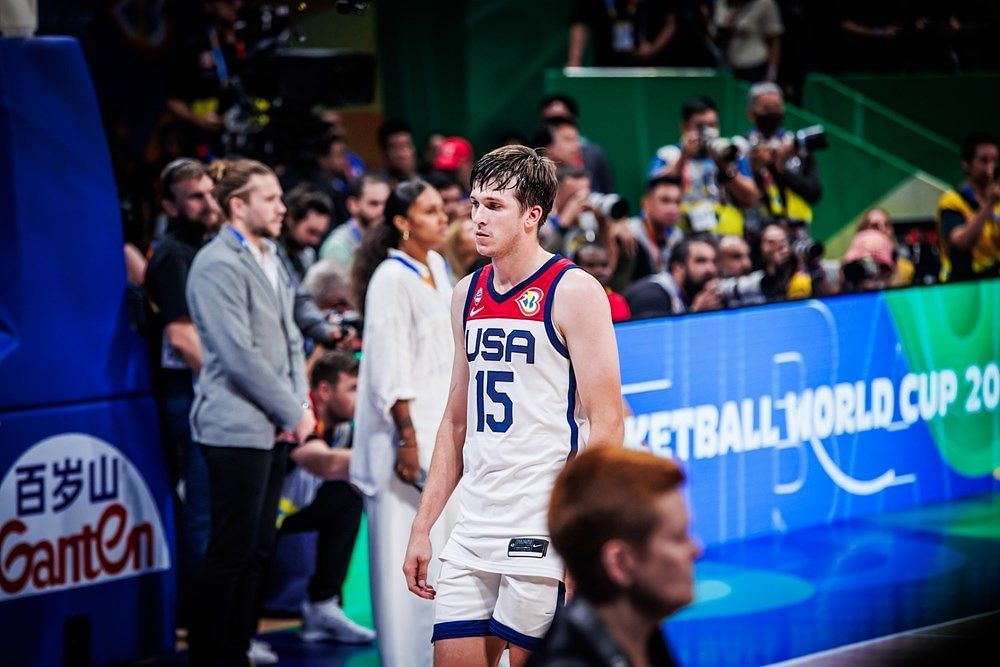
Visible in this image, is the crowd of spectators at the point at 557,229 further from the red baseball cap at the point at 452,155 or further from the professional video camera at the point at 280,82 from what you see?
the professional video camera at the point at 280,82

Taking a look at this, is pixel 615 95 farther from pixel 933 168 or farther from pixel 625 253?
pixel 625 253

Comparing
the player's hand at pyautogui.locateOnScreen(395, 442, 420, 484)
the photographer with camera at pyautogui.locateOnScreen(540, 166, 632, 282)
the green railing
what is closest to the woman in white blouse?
the player's hand at pyautogui.locateOnScreen(395, 442, 420, 484)

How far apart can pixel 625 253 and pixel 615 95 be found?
14.5 ft

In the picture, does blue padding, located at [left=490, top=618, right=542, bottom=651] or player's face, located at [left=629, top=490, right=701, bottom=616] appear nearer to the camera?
player's face, located at [left=629, top=490, right=701, bottom=616]

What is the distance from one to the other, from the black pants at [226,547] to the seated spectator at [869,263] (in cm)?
454

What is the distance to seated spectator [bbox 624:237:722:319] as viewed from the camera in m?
8.76

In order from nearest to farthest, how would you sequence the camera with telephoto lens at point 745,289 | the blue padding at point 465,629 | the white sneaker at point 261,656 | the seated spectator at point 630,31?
the blue padding at point 465,629, the white sneaker at point 261,656, the camera with telephoto lens at point 745,289, the seated spectator at point 630,31

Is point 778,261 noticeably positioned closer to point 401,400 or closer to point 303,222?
point 303,222

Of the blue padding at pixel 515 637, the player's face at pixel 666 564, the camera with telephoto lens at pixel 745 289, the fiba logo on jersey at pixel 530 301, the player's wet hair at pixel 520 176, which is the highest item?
the player's wet hair at pixel 520 176

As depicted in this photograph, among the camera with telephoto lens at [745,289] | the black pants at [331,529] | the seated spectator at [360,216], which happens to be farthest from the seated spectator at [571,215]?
the black pants at [331,529]

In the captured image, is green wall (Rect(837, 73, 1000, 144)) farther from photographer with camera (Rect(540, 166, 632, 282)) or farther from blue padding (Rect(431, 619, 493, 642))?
blue padding (Rect(431, 619, 493, 642))

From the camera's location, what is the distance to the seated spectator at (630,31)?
44.6ft

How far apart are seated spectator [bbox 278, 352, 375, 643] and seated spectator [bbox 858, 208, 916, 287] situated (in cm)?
491

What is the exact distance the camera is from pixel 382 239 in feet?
20.8
